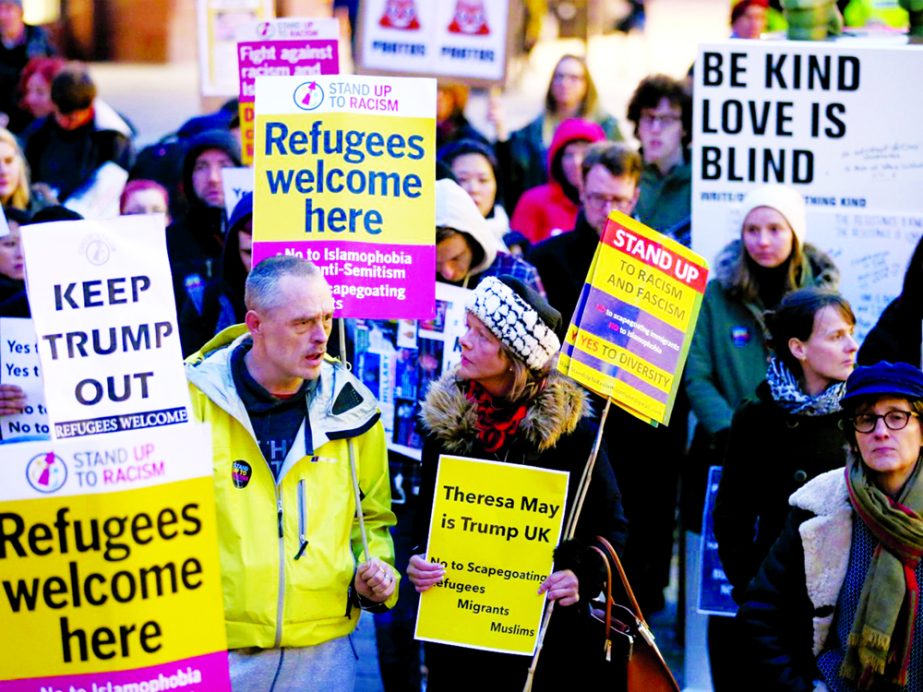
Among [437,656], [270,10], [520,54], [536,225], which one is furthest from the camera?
[520,54]

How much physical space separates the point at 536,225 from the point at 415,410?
9.83ft

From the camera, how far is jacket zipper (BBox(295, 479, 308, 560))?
208 inches

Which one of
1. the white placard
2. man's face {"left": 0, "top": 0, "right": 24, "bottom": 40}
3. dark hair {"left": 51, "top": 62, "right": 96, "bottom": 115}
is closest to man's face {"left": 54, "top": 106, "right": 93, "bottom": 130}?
dark hair {"left": 51, "top": 62, "right": 96, "bottom": 115}

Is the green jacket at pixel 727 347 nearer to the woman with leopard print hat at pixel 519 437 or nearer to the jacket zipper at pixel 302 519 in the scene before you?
the woman with leopard print hat at pixel 519 437

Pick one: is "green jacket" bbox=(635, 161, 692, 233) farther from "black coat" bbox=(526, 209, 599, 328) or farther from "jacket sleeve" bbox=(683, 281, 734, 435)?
"jacket sleeve" bbox=(683, 281, 734, 435)

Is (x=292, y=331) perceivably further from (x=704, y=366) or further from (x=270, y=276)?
(x=704, y=366)

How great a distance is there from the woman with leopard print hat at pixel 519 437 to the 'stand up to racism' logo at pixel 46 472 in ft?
4.41

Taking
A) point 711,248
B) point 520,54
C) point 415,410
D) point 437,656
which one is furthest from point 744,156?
point 520,54

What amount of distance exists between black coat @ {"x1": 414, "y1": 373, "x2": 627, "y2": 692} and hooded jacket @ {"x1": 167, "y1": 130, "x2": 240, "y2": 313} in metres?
2.30

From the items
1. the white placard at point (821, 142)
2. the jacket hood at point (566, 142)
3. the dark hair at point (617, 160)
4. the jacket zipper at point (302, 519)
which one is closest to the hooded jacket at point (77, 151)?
the jacket hood at point (566, 142)

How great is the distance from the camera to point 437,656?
569 cm

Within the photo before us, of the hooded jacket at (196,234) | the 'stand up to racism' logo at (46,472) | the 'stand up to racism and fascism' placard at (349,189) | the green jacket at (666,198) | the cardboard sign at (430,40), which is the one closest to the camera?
the 'stand up to racism' logo at (46,472)

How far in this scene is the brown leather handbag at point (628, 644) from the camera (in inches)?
208

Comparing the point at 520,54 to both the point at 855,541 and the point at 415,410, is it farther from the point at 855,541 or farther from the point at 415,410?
the point at 855,541
